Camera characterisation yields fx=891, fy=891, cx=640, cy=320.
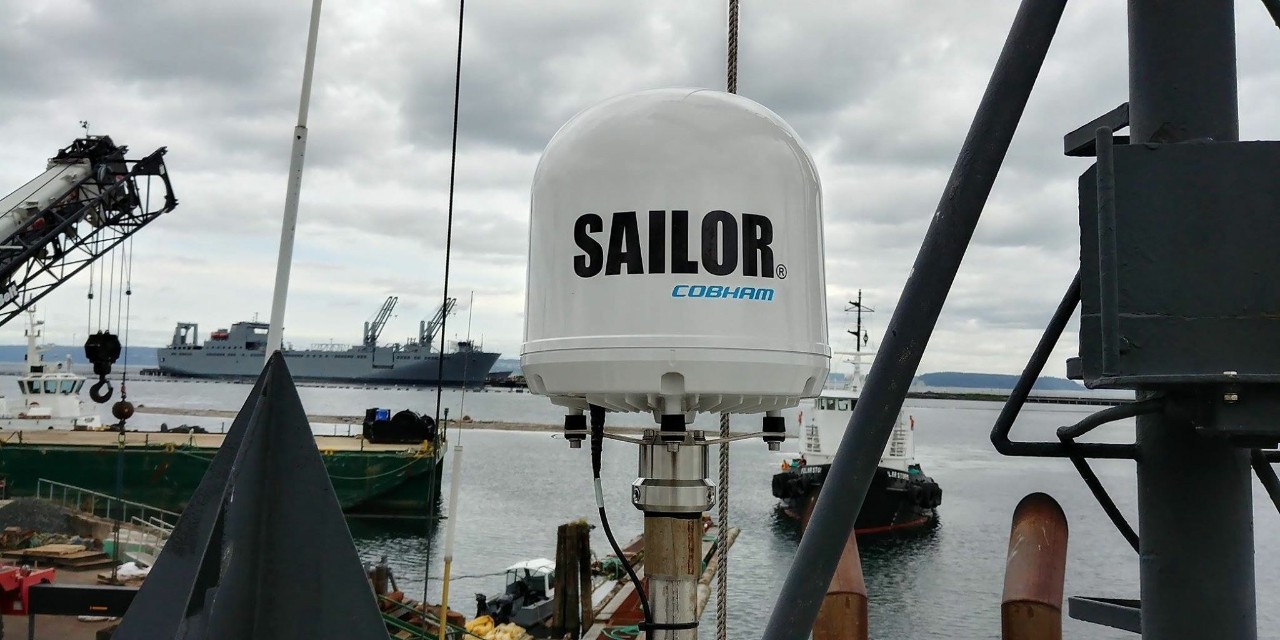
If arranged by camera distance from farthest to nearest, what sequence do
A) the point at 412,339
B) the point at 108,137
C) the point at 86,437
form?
the point at 412,339
the point at 86,437
the point at 108,137

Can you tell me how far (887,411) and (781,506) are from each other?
49201 mm

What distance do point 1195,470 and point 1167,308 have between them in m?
0.78

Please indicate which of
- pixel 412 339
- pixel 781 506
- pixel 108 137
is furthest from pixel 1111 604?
pixel 412 339

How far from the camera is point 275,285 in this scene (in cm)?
272

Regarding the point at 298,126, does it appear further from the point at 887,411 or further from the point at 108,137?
the point at 108,137

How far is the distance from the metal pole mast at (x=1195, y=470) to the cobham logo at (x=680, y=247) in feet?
4.47

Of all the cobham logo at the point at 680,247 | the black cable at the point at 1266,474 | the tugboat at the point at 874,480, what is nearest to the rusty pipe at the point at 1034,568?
the black cable at the point at 1266,474

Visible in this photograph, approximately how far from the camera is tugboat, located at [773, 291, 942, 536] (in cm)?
4184

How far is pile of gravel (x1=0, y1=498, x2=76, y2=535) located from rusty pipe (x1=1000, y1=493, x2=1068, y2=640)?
24822 mm

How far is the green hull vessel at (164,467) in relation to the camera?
36.0m

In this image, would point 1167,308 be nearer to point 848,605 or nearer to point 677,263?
point 677,263

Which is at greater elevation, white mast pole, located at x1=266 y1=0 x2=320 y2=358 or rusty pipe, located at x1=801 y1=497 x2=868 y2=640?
white mast pole, located at x1=266 y1=0 x2=320 y2=358

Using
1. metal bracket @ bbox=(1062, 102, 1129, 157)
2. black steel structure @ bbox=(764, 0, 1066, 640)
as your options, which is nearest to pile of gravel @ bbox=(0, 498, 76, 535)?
black steel structure @ bbox=(764, 0, 1066, 640)

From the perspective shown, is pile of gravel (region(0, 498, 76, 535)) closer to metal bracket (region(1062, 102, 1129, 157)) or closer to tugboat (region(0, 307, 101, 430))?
tugboat (region(0, 307, 101, 430))
